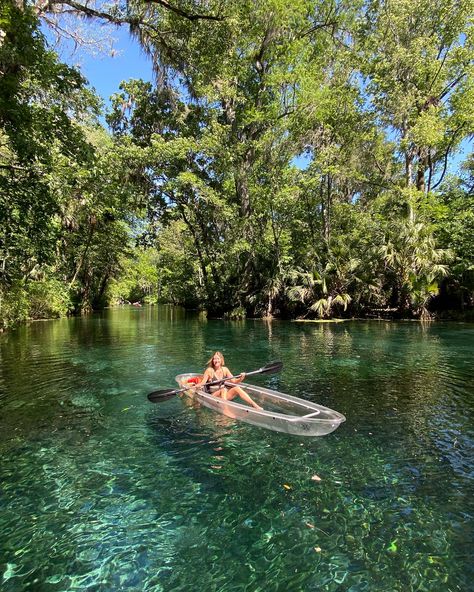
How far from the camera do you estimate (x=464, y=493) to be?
4.90 meters

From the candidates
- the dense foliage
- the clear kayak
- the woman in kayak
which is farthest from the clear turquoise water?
the dense foliage

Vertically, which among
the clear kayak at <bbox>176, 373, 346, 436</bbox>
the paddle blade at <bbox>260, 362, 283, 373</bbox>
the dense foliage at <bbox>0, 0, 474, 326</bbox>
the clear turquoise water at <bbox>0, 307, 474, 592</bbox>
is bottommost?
the clear turquoise water at <bbox>0, 307, 474, 592</bbox>

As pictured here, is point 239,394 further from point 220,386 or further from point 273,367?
point 273,367

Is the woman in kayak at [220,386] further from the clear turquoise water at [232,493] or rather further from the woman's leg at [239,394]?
the clear turquoise water at [232,493]

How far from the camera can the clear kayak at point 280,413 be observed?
20.9ft

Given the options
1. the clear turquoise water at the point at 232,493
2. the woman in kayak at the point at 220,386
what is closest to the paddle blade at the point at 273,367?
the clear turquoise water at the point at 232,493

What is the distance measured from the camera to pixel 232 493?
198 inches

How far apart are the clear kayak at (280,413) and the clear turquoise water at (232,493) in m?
0.22

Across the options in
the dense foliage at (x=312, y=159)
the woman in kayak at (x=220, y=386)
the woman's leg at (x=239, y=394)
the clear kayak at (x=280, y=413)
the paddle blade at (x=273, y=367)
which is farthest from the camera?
the dense foliage at (x=312, y=159)

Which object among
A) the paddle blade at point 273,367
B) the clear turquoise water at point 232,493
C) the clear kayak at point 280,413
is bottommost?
the clear turquoise water at point 232,493

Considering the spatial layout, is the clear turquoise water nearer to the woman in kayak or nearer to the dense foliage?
the woman in kayak

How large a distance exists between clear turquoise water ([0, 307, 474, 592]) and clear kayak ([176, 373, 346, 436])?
0.22 m

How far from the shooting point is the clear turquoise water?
3664mm


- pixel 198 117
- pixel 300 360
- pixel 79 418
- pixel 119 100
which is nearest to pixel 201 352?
Answer: pixel 300 360
